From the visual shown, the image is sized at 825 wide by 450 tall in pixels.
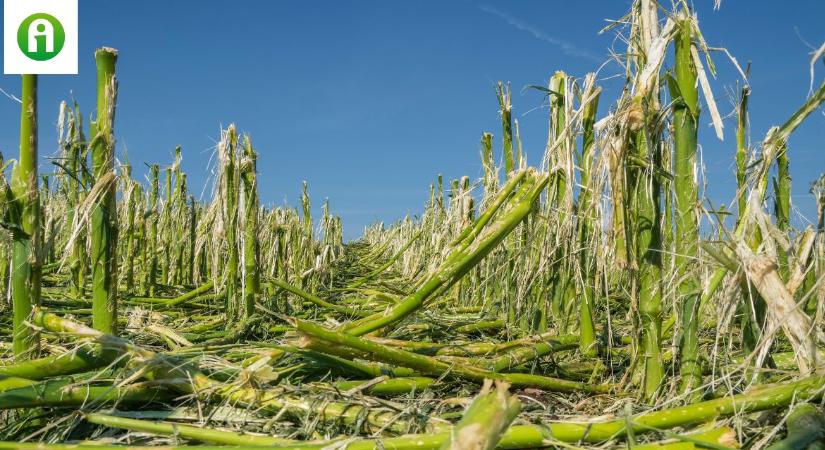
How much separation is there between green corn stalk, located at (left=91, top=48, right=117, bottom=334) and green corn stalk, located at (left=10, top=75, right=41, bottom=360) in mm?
323

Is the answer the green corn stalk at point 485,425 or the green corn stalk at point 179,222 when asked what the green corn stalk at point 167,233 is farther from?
the green corn stalk at point 485,425

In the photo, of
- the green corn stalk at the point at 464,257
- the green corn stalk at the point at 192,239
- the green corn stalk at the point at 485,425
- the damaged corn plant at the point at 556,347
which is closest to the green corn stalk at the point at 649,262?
the damaged corn plant at the point at 556,347

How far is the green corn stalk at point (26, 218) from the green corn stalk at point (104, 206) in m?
0.32

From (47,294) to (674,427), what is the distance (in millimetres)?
6189

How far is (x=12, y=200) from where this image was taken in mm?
2318

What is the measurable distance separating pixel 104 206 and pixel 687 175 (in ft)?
7.94

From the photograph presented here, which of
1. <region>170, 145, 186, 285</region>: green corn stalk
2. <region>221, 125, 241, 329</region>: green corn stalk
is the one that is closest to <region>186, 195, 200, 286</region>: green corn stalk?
<region>170, 145, 186, 285</region>: green corn stalk

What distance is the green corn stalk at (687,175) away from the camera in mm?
2254

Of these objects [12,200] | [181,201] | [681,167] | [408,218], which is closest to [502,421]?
[681,167]

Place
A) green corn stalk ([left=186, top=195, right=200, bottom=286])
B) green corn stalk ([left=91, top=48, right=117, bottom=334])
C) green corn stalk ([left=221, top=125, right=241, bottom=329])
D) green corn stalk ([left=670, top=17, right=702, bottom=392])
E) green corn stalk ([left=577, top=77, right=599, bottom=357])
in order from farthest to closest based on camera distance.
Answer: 1. green corn stalk ([left=186, top=195, right=200, bottom=286])
2. green corn stalk ([left=221, top=125, right=241, bottom=329])
3. green corn stalk ([left=577, top=77, right=599, bottom=357])
4. green corn stalk ([left=91, top=48, right=117, bottom=334])
5. green corn stalk ([left=670, top=17, right=702, bottom=392])

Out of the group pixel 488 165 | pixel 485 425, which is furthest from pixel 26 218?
pixel 488 165

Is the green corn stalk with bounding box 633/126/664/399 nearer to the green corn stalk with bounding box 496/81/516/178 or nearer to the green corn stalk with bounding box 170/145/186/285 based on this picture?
the green corn stalk with bounding box 496/81/516/178

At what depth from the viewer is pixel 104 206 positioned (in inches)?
108

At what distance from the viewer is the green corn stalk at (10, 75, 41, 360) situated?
2.35 meters
